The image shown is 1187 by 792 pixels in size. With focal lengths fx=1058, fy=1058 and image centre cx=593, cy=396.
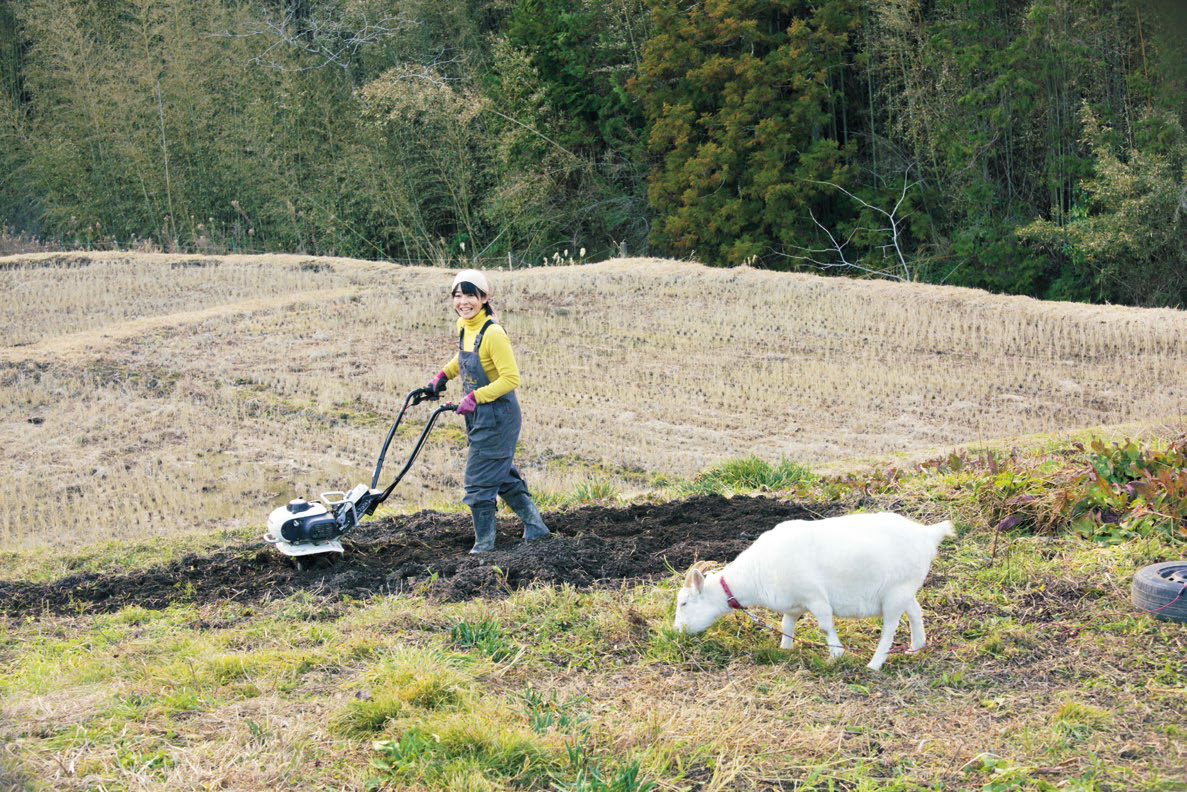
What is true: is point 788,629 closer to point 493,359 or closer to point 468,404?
point 468,404

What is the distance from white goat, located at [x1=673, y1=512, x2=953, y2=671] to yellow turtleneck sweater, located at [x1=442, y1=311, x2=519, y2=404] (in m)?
2.38

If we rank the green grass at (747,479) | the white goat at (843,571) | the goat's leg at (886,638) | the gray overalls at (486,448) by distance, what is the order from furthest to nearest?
1. the green grass at (747,479)
2. the gray overalls at (486,448)
3. the goat's leg at (886,638)
4. the white goat at (843,571)

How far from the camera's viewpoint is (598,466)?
36.6 ft

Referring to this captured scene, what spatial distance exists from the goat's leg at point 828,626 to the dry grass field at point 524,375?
4340mm

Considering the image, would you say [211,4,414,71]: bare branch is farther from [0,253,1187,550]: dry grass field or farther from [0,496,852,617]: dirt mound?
[0,496,852,617]: dirt mound

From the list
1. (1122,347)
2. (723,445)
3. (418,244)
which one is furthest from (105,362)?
(418,244)

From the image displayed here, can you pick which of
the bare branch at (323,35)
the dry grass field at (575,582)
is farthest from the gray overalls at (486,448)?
the bare branch at (323,35)

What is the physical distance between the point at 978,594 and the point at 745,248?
69.9 feet

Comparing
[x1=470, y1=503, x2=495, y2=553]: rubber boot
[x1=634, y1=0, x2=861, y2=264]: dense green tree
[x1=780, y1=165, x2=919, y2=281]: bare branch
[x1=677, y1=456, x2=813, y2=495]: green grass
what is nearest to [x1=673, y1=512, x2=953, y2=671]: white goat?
[x1=470, y1=503, x2=495, y2=553]: rubber boot

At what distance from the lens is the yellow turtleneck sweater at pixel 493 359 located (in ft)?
22.2

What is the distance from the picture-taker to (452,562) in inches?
261

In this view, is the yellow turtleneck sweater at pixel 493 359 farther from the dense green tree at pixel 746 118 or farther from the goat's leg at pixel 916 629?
the dense green tree at pixel 746 118

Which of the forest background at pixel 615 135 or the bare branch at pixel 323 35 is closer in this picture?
the forest background at pixel 615 135

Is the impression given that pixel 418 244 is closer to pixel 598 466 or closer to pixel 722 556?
pixel 598 466
